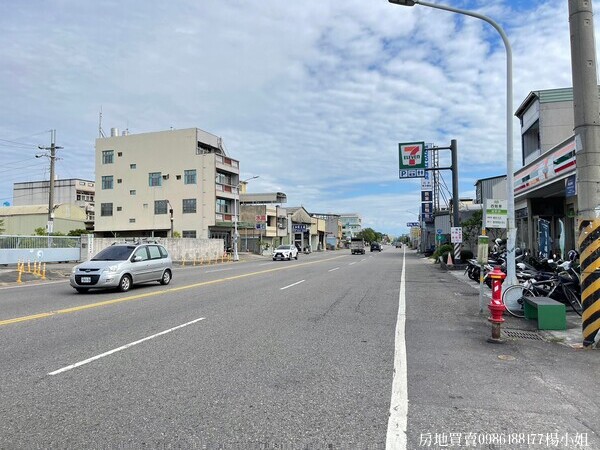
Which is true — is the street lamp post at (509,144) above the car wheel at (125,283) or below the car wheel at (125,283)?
Result: above

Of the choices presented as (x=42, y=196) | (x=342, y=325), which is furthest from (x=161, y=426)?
(x=42, y=196)

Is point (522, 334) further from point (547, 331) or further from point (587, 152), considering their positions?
point (587, 152)

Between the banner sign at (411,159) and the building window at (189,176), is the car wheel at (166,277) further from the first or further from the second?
the building window at (189,176)

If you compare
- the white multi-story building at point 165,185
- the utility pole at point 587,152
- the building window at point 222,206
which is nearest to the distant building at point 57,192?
the white multi-story building at point 165,185

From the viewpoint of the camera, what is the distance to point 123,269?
1472cm

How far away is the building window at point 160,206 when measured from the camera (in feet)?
188

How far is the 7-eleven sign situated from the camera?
26375 mm

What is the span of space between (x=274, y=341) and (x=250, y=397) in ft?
8.57

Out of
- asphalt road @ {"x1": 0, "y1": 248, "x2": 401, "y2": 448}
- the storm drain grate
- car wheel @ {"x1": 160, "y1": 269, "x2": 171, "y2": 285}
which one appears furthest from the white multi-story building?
the storm drain grate

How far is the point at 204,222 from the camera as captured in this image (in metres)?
55.1

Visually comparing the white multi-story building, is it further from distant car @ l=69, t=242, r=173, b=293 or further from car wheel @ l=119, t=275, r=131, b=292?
car wheel @ l=119, t=275, r=131, b=292

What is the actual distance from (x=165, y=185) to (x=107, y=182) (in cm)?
969

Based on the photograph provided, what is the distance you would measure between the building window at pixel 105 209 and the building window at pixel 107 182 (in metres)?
2.44

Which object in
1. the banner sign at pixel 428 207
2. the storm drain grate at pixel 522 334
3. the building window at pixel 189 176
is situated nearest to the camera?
the storm drain grate at pixel 522 334
